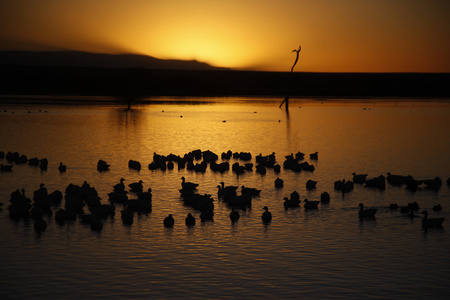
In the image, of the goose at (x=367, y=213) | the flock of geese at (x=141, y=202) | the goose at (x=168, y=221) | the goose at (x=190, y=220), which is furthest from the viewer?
the goose at (x=367, y=213)

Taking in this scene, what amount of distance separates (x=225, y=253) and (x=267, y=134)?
34.4 m

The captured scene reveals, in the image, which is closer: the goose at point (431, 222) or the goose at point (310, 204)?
the goose at point (431, 222)

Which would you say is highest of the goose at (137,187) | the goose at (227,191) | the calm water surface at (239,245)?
the goose at (137,187)

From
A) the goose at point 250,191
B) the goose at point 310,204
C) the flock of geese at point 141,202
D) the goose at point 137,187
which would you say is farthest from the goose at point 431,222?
the goose at point 137,187

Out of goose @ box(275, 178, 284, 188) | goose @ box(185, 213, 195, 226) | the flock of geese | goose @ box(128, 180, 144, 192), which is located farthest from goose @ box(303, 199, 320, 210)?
goose @ box(128, 180, 144, 192)

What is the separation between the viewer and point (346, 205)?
22.9m

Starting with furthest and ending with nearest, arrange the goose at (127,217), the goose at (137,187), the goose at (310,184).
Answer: the goose at (310,184) → the goose at (137,187) → the goose at (127,217)

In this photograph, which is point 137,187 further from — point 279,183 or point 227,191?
point 279,183

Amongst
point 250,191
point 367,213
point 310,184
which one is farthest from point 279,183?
point 367,213

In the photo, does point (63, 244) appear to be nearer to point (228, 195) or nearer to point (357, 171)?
point (228, 195)

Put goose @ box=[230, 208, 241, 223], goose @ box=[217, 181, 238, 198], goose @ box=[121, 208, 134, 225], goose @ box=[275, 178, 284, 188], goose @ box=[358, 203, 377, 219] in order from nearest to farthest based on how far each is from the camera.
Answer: goose @ box=[121, 208, 134, 225] → goose @ box=[230, 208, 241, 223] → goose @ box=[358, 203, 377, 219] → goose @ box=[217, 181, 238, 198] → goose @ box=[275, 178, 284, 188]

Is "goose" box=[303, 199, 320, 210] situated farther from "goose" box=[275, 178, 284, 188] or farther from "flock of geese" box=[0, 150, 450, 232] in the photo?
"goose" box=[275, 178, 284, 188]

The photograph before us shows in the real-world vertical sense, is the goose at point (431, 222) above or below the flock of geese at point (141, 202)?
below

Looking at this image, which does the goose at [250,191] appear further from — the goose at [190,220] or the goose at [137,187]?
the goose at [137,187]
